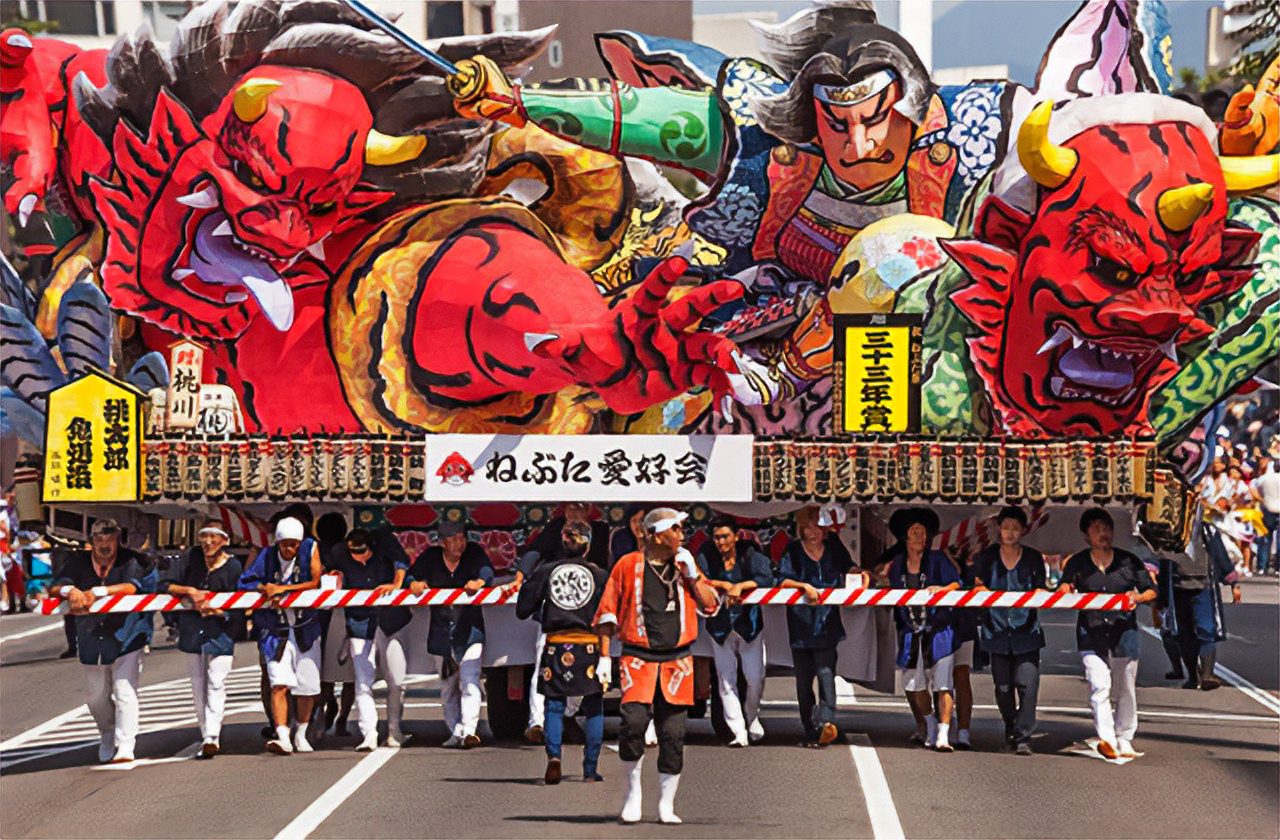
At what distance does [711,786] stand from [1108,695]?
148 inches

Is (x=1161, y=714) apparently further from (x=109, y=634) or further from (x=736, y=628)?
(x=109, y=634)

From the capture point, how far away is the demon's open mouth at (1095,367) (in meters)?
22.4

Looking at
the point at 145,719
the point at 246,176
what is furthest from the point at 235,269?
the point at 145,719

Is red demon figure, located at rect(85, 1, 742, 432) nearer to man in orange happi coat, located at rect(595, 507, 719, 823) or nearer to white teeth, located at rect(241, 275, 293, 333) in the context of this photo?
white teeth, located at rect(241, 275, 293, 333)

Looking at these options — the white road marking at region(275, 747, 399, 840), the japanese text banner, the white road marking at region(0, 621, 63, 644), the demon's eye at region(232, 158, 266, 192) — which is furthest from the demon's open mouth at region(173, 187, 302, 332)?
the white road marking at region(0, 621, 63, 644)

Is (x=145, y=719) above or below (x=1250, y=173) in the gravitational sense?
below

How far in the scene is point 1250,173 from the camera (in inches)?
922

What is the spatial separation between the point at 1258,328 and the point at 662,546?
12.1m

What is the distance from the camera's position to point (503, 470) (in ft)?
61.4

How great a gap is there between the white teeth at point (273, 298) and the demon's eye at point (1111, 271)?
8.18 m

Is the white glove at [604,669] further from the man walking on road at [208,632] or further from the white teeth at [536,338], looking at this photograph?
the white teeth at [536,338]

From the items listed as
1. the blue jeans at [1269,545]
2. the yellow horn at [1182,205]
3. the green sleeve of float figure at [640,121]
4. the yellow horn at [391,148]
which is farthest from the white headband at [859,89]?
the blue jeans at [1269,545]

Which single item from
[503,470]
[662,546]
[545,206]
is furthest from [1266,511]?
[662,546]

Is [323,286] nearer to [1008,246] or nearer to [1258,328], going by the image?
[1008,246]
